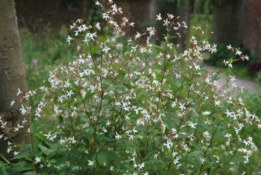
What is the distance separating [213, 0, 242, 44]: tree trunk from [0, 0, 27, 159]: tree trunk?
8625 millimetres

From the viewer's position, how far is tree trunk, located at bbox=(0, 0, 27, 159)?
91.2 inches

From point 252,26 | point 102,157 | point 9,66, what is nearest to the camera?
point 102,157

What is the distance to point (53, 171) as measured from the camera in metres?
2.14

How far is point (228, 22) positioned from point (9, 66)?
29.9 ft

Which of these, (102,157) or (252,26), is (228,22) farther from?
(102,157)

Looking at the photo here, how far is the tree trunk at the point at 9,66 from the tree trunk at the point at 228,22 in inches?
340

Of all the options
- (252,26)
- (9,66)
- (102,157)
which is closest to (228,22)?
(252,26)

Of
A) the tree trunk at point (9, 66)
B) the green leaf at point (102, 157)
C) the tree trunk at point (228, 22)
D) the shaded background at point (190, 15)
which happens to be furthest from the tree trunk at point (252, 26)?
the green leaf at point (102, 157)

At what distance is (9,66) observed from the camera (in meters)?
2.36

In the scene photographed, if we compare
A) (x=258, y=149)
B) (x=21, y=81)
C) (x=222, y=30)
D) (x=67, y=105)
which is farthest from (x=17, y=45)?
(x=222, y=30)

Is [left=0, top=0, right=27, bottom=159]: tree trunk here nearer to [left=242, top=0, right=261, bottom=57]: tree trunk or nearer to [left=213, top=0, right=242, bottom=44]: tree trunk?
[left=242, top=0, right=261, bottom=57]: tree trunk

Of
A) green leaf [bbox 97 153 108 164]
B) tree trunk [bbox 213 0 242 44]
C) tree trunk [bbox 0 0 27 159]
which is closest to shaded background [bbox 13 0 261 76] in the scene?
tree trunk [bbox 213 0 242 44]

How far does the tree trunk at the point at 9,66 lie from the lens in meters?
2.32

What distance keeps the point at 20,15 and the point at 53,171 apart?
11345mm
